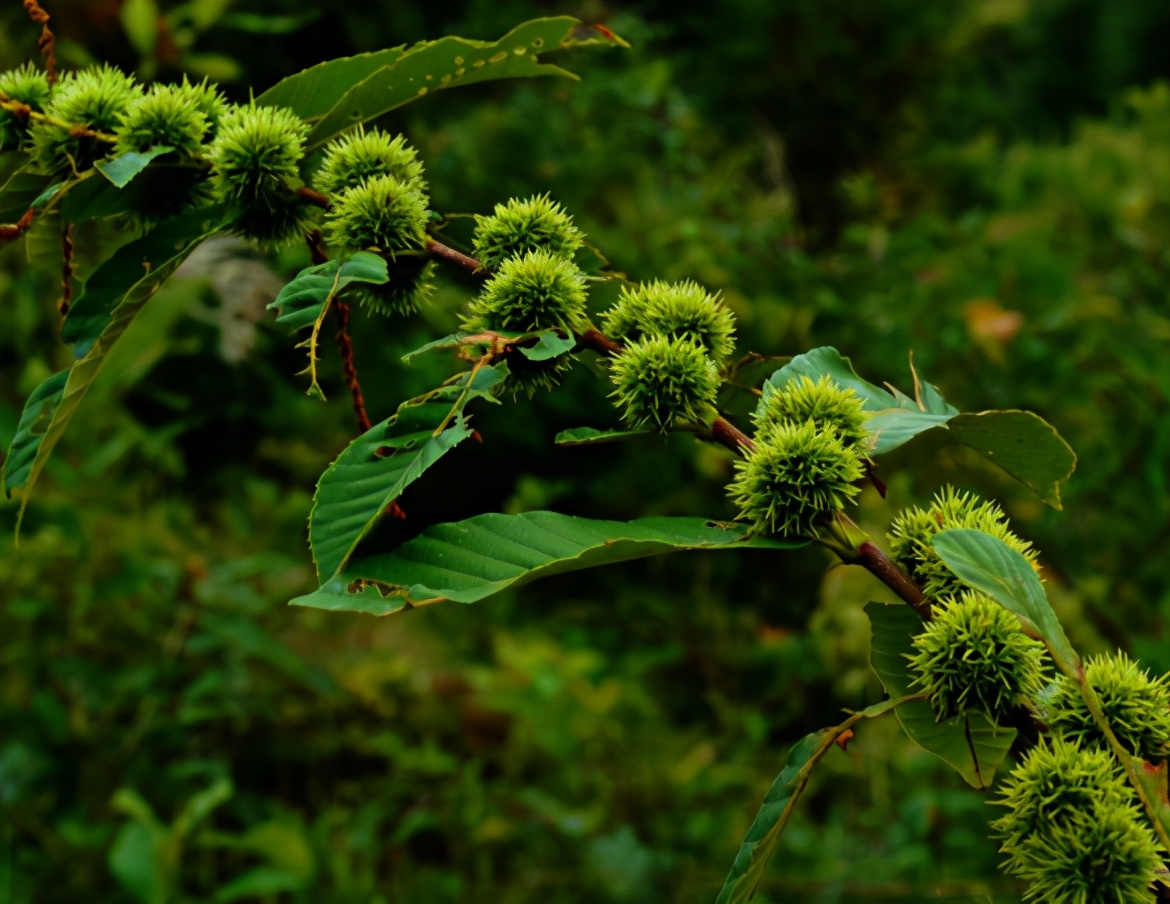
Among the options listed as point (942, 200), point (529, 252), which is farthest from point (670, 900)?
point (942, 200)

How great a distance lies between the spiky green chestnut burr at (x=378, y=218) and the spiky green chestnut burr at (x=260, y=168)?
36 millimetres

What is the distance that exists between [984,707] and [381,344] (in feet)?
3.70

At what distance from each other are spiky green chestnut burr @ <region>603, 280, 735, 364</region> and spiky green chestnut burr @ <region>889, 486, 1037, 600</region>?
0.39 ft

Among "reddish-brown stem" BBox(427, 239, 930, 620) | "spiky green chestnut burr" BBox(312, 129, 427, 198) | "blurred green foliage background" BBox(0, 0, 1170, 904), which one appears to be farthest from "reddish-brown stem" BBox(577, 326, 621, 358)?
"blurred green foliage background" BBox(0, 0, 1170, 904)

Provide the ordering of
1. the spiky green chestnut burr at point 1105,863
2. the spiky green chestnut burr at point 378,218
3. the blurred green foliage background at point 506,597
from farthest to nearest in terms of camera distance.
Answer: the blurred green foliage background at point 506,597 → the spiky green chestnut burr at point 378,218 → the spiky green chestnut burr at point 1105,863

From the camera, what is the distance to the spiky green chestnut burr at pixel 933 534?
414 millimetres

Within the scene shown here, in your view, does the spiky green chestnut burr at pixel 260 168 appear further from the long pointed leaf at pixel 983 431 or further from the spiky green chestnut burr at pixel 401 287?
the long pointed leaf at pixel 983 431

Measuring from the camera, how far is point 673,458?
5.26 feet

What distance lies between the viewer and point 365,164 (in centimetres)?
47

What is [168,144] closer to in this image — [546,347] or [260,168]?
[260,168]

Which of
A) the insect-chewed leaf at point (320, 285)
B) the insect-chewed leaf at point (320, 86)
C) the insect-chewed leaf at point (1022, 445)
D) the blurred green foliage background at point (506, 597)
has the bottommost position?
the blurred green foliage background at point (506, 597)

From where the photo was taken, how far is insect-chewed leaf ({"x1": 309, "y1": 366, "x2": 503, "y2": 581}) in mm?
365

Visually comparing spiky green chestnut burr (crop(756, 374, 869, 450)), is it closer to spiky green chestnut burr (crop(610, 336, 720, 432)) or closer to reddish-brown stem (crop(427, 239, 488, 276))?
spiky green chestnut burr (crop(610, 336, 720, 432))

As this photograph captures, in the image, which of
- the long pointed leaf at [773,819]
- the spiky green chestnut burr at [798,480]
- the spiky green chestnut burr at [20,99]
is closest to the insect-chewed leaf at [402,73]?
the spiky green chestnut burr at [20,99]
